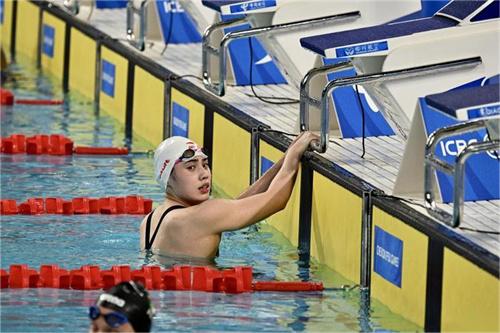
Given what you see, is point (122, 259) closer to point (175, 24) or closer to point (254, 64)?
point (254, 64)

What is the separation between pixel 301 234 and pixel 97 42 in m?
4.12

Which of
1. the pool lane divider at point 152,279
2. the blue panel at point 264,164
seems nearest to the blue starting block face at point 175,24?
the blue panel at point 264,164

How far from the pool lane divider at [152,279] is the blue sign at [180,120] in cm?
273

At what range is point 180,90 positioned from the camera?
9.35 meters

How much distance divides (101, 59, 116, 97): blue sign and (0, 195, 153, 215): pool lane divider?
2.92 meters

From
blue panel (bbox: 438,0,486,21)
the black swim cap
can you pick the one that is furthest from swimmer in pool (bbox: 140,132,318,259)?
the black swim cap

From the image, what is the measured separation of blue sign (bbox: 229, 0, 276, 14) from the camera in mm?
8383

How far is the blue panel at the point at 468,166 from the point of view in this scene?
6.45 metres

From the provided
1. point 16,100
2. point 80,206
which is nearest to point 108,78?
point 16,100

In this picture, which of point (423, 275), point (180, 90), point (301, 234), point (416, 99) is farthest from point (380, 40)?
point (180, 90)

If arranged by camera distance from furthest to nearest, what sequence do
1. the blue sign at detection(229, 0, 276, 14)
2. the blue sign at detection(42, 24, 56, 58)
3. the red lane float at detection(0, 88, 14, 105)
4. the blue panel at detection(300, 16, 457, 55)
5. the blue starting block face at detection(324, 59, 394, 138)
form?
the blue sign at detection(42, 24, 56, 58) → the red lane float at detection(0, 88, 14, 105) → the blue sign at detection(229, 0, 276, 14) → the blue starting block face at detection(324, 59, 394, 138) → the blue panel at detection(300, 16, 457, 55)

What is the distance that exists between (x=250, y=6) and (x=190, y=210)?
6.46 ft

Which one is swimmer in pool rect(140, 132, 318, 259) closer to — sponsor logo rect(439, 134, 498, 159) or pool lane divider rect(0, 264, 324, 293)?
pool lane divider rect(0, 264, 324, 293)

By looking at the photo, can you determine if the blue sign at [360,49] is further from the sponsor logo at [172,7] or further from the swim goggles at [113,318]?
the sponsor logo at [172,7]
